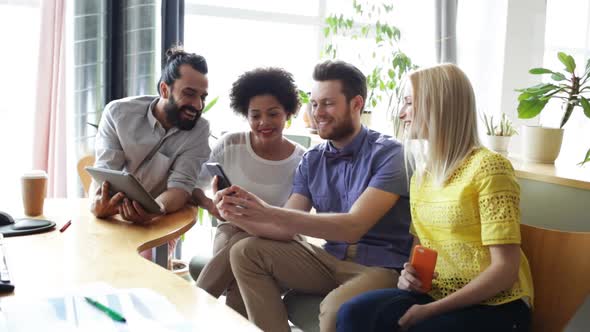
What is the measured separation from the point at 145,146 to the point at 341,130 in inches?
28.8

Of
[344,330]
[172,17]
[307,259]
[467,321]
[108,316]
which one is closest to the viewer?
[108,316]

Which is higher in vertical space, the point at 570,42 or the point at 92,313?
the point at 570,42

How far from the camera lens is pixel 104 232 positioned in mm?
1700

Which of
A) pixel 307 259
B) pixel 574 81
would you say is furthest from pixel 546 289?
pixel 574 81

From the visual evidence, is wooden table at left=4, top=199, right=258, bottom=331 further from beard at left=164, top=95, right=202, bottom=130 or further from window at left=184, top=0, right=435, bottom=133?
window at left=184, top=0, right=435, bottom=133

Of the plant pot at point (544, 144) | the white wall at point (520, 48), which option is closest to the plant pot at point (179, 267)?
the plant pot at point (544, 144)

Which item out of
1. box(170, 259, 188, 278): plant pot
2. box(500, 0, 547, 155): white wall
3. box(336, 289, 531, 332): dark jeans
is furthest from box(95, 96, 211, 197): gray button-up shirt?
box(500, 0, 547, 155): white wall

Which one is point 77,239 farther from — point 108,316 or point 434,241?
point 434,241

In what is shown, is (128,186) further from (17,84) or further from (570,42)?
(570,42)

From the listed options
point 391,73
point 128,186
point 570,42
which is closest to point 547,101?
point 128,186

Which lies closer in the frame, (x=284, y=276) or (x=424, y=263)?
(x=424, y=263)

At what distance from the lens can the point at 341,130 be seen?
212 centimetres

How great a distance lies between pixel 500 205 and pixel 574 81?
1.05 meters

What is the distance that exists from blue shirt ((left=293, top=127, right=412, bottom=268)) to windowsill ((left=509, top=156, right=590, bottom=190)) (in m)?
0.47
